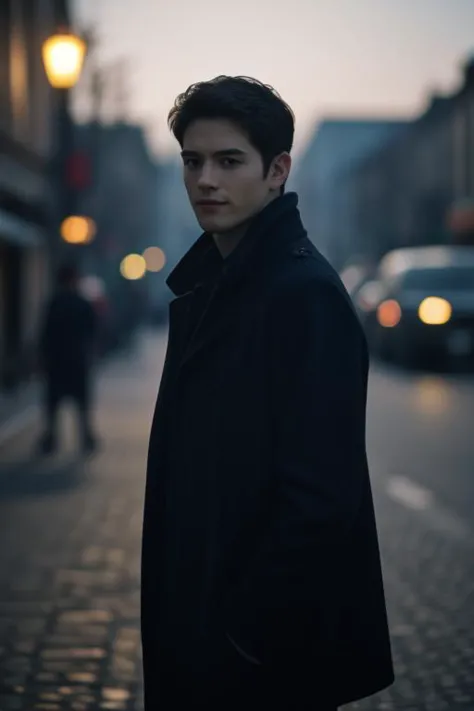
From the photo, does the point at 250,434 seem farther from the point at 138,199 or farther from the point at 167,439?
the point at 138,199

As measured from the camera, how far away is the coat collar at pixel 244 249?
99.7 inches

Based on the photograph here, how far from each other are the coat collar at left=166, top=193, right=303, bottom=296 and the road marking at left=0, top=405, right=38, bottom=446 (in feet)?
37.9

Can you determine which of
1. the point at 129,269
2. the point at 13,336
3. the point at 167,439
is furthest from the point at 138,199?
the point at 167,439

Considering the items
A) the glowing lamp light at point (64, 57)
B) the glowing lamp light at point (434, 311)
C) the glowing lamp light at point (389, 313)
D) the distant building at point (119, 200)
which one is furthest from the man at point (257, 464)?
the distant building at point (119, 200)

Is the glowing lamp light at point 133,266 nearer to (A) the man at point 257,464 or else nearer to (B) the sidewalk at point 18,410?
(B) the sidewalk at point 18,410

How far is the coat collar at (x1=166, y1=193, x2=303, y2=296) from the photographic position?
2533 mm

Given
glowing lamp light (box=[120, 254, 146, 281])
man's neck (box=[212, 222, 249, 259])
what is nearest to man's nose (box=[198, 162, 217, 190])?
man's neck (box=[212, 222, 249, 259])

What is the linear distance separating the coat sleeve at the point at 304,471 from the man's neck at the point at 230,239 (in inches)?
8.8

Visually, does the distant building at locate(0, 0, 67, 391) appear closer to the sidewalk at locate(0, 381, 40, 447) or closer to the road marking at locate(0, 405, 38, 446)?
the sidewalk at locate(0, 381, 40, 447)

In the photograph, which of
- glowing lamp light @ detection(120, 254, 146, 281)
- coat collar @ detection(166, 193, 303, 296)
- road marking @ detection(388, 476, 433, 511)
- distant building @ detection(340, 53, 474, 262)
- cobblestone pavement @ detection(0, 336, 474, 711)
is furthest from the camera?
glowing lamp light @ detection(120, 254, 146, 281)

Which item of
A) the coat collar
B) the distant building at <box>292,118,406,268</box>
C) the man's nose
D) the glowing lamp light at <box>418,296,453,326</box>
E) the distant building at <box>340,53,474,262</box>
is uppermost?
the distant building at <box>292,118,406,268</box>

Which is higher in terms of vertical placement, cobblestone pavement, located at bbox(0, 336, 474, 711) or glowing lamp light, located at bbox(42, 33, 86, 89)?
glowing lamp light, located at bbox(42, 33, 86, 89)

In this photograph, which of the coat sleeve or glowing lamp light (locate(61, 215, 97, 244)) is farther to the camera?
glowing lamp light (locate(61, 215, 97, 244))

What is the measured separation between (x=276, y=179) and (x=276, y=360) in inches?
14.4
